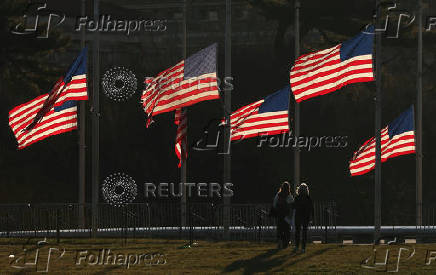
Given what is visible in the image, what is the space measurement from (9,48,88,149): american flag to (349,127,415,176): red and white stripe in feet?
29.7

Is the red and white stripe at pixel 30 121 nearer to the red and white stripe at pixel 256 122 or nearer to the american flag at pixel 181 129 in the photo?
the american flag at pixel 181 129

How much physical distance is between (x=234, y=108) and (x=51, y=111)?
30695 mm

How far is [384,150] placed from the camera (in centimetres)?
3725

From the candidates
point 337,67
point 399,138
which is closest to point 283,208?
point 337,67

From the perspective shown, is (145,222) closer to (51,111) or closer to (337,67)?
(51,111)

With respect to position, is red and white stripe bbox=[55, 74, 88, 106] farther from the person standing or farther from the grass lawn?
the person standing

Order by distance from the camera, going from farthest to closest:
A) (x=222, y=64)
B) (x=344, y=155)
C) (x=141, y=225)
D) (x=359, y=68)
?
(x=222, y=64) → (x=344, y=155) → (x=141, y=225) → (x=359, y=68)

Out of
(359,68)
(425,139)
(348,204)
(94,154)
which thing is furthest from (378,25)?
(425,139)

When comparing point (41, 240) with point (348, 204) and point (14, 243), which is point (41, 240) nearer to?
point (14, 243)

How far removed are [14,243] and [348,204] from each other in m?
28.0

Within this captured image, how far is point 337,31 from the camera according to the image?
58.7 m

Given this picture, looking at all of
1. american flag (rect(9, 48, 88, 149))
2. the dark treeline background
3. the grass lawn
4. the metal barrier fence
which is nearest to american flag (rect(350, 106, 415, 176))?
the metal barrier fence

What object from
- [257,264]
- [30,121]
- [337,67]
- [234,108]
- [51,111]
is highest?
[234,108]

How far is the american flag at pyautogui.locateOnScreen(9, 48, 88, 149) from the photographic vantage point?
31.8 meters
